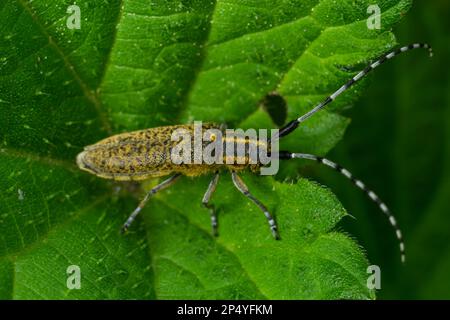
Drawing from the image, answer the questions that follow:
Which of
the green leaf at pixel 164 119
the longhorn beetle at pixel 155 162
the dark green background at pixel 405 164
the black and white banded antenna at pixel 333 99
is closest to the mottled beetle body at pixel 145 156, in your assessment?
the longhorn beetle at pixel 155 162

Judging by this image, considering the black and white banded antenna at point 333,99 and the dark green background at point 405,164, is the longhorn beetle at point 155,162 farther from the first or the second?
the dark green background at point 405,164

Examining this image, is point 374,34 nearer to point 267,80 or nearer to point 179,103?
point 267,80

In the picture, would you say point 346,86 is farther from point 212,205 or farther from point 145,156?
point 145,156

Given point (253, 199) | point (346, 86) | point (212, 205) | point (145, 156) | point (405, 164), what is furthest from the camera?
point (405, 164)

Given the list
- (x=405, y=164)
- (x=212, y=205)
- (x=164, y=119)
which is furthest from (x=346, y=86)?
(x=405, y=164)

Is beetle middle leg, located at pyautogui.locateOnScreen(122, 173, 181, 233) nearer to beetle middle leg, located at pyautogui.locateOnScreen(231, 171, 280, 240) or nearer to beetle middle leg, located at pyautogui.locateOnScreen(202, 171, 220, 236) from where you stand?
beetle middle leg, located at pyautogui.locateOnScreen(202, 171, 220, 236)

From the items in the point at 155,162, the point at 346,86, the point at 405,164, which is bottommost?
the point at 155,162

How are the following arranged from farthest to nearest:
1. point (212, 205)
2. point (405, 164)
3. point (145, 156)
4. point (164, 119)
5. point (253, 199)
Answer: point (405, 164) → point (145, 156) → point (164, 119) → point (212, 205) → point (253, 199)
